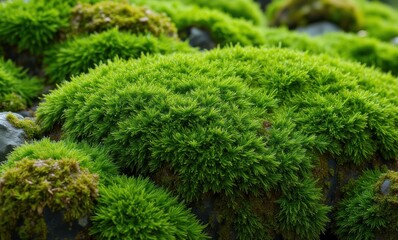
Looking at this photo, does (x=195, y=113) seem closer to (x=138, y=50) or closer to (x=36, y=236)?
(x=36, y=236)

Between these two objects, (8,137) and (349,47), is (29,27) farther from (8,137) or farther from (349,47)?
(349,47)

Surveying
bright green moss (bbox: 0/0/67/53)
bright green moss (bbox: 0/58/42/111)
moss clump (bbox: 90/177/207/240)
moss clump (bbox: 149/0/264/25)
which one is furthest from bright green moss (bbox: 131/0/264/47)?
moss clump (bbox: 90/177/207/240)

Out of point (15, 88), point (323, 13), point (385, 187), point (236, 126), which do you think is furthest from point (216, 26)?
point (323, 13)

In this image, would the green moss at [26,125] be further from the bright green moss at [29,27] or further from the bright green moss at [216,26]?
the bright green moss at [216,26]


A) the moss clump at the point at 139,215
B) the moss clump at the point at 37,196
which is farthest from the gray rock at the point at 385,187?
the moss clump at the point at 37,196

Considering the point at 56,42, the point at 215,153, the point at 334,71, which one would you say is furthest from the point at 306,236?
the point at 56,42
